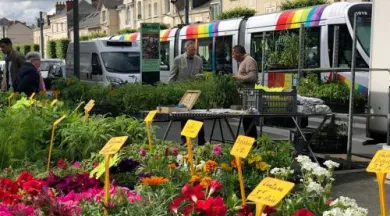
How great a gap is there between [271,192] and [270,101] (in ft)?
13.4

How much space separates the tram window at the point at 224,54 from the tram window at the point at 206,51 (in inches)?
14.4

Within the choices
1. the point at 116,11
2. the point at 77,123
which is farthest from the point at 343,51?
the point at 116,11

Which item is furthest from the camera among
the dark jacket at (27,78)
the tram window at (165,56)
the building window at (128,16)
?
the building window at (128,16)

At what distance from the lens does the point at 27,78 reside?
8070 mm

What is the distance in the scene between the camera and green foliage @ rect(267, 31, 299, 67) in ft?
47.2

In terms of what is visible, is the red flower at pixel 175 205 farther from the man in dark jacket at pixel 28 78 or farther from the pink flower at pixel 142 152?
the man in dark jacket at pixel 28 78

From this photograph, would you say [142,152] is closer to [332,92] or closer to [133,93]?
[133,93]

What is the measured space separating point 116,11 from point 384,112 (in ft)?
231

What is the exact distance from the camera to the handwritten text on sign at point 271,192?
2.33 m

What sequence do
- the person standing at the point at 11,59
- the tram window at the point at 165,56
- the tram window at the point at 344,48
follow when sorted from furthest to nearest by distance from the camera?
1. the tram window at the point at 165,56
2. the tram window at the point at 344,48
3. the person standing at the point at 11,59

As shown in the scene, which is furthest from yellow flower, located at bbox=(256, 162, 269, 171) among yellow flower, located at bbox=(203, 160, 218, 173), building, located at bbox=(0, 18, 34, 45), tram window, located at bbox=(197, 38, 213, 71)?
building, located at bbox=(0, 18, 34, 45)

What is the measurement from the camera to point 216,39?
20156 mm

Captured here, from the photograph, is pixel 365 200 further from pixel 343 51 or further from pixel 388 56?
pixel 343 51

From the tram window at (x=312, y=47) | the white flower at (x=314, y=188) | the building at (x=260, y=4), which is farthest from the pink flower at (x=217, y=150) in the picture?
the building at (x=260, y=4)
